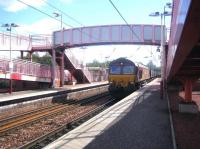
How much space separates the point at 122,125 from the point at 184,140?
2.96m

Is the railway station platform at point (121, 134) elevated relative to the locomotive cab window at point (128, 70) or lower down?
lower down

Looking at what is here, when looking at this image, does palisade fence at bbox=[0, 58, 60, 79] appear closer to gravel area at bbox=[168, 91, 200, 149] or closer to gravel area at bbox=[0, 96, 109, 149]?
gravel area at bbox=[0, 96, 109, 149]

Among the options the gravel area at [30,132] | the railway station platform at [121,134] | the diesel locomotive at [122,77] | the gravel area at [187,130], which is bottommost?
the gravel area at [30,132]

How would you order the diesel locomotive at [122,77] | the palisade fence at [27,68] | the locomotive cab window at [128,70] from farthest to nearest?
the palisade fence at [27,68], the locomotive cab window at [128,70], the diesel locomotive at [122,77]

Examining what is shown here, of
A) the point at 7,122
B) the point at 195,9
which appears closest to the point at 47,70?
the point at 7,122

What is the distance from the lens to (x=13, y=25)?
1889 inches

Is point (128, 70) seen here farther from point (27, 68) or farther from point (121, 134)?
point (121, 134)

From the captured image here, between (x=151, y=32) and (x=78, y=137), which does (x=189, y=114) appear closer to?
(x=78, y=137)

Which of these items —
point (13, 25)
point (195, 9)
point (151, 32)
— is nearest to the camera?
point (195, 9)

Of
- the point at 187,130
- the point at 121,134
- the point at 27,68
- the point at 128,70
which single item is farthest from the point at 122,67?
the point at 121,134

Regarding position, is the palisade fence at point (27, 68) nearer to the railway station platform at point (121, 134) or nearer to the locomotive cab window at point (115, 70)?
the locomotive cab window at point (115, 70)

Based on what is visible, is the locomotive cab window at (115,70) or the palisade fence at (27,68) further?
the palisade fence at (27,68)

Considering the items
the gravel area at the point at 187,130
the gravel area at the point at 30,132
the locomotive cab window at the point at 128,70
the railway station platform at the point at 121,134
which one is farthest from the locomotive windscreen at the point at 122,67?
the railway station platform at the point at 121,134

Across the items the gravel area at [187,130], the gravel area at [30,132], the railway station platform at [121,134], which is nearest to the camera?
the railway station platform at [121,134]
